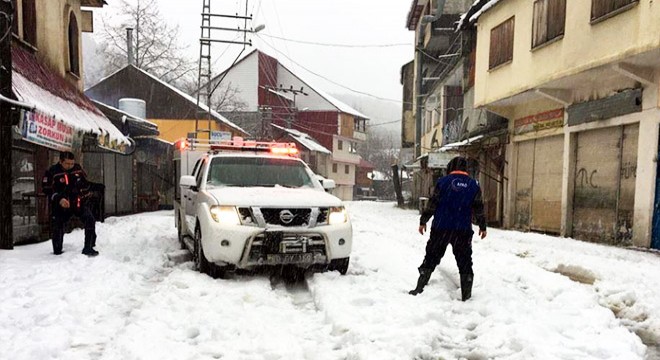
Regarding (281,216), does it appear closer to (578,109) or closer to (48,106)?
(48,106)

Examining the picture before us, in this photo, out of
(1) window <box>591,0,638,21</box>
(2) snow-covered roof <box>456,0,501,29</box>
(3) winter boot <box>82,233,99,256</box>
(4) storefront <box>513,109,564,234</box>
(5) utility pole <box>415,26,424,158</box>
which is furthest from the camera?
(5) utility pole <box>415,26,424,158</box>

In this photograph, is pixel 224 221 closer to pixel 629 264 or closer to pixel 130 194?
pixel 629 264

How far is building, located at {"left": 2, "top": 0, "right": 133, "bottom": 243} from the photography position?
820 cm

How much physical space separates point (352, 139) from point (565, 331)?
181 ft

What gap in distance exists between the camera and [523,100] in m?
14.5

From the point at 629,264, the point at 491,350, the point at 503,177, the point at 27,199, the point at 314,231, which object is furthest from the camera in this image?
the point at 503,177

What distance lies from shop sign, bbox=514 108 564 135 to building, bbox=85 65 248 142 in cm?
2189

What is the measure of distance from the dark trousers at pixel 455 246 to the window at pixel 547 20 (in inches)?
355

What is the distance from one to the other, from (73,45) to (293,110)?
3975 cm

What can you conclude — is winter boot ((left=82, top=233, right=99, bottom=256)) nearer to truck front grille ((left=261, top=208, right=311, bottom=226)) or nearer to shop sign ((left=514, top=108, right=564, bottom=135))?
truck front grille ((left=261, top=208, right=311, bottom=226))

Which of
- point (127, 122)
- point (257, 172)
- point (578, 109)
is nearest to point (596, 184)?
point (578, 109)

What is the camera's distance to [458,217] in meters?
5.26

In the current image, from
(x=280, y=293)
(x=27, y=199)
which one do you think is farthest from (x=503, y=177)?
(x=27, y=199)

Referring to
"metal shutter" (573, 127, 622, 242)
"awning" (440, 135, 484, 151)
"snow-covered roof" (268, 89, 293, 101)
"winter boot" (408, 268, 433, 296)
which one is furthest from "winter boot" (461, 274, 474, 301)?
"snow-covered roof" (268, 89, 293, 101)
